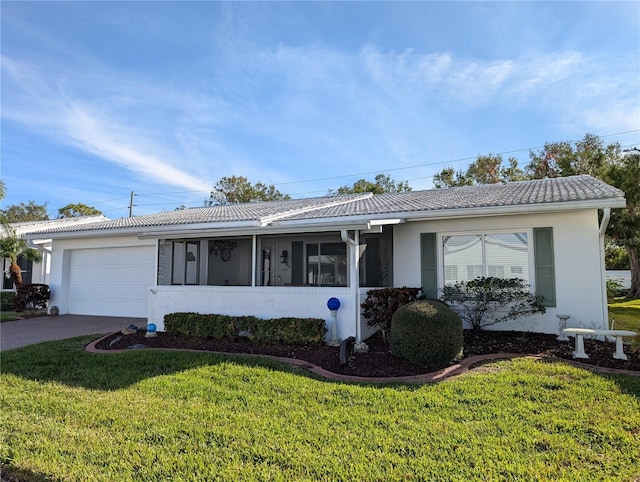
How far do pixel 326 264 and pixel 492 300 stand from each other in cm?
575

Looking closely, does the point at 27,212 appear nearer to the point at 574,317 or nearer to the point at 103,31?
the point at 103,31

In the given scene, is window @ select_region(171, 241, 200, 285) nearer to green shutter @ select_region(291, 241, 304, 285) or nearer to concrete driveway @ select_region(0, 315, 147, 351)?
concrete driveway @ select_region(0, 315, 147, 351)

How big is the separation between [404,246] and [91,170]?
22021 mm

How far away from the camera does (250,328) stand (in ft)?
28.6

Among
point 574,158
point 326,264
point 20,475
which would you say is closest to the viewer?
point 20,475

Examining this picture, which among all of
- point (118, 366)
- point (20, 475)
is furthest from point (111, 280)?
point (20, 475)

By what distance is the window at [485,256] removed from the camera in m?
9.02

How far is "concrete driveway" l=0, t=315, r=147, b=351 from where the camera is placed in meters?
9.80

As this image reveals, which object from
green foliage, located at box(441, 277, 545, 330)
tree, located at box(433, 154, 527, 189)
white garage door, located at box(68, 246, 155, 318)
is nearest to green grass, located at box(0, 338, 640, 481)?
green foliage, located at box(441, 277, 545, 330)

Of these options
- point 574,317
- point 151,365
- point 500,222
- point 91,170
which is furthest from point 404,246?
point 91,170

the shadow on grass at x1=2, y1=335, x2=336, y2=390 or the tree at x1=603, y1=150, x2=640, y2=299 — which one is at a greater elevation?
the tree at x1=603, y1=150, x2=640, y2=299

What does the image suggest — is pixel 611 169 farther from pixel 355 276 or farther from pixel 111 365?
pixel 111 365

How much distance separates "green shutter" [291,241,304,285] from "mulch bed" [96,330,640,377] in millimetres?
4737

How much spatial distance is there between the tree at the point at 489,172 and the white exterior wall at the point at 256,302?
21.8 m
